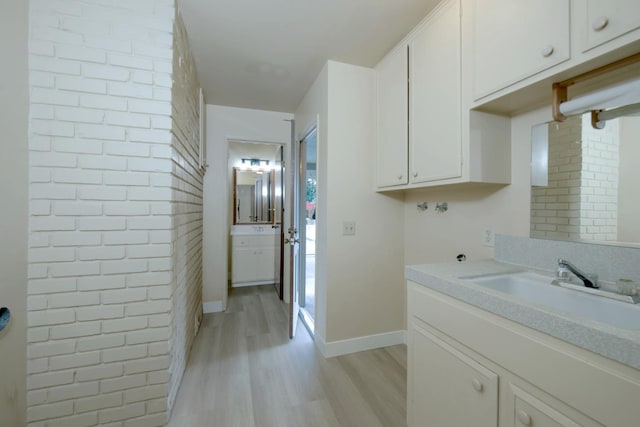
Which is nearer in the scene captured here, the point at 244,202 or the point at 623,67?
the point at 623,67

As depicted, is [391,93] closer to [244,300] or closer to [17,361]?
[17,361]

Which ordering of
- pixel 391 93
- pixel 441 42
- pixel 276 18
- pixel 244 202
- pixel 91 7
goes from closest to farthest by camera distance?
1. pixel 91 7
2. pixel 441 42
3. pixel 276 18
4. pixel 391 93
5. pixel 244 202

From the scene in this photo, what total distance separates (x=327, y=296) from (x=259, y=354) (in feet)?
2.52

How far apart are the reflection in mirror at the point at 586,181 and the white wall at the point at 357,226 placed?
1097 mm

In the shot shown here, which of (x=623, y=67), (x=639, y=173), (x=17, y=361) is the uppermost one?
(x=623, y=67)

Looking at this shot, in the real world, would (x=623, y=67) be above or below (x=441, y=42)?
below

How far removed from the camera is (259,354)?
216 centimetres

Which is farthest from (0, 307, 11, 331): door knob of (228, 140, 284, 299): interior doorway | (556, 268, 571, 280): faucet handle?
(228, 140, 284, 299): interior doorway

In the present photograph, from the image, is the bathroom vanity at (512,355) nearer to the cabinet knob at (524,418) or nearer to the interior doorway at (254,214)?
the cabinet knob at (524,418)

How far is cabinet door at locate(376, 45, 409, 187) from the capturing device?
186 cm

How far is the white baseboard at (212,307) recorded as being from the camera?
3.02 metres

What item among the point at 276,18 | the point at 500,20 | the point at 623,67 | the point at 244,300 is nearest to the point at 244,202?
the point at 244,300

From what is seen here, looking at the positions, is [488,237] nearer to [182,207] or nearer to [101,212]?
[182,207]

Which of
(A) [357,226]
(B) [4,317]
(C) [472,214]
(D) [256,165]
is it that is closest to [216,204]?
(D) [256,165]
